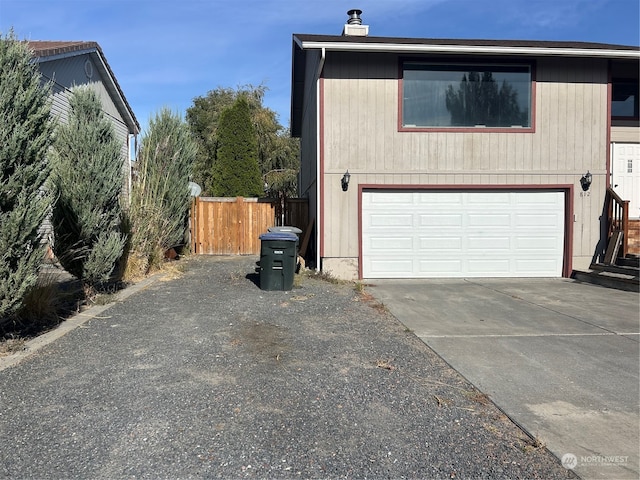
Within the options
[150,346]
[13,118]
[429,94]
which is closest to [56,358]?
[150,346]

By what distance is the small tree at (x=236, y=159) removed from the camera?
21.0 meters

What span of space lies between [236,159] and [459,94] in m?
12.5

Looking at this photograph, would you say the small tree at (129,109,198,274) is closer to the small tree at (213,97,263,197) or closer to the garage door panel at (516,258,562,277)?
the small tree at (213,97,263,197)

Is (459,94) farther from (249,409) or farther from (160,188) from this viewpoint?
(249,409)

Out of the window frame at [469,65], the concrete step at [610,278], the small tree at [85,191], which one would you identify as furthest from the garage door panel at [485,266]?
the small tree at [85,191]

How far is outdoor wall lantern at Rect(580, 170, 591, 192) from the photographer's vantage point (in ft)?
35.7

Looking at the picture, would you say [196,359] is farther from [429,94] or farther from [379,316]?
[429,94]

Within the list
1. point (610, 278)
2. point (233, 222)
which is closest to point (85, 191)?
point (233, 222)

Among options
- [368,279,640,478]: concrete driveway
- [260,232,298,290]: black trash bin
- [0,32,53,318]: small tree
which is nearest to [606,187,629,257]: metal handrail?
[368,279,640,478]: concrete driveway

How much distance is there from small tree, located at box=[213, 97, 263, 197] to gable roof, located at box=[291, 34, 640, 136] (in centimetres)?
1090

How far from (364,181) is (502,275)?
13.1ft

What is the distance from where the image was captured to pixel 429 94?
1077cm

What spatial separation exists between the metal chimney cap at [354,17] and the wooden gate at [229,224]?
19.2 feet

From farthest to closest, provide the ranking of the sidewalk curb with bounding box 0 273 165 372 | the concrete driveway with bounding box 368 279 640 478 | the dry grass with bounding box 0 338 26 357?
the dry grass with bounding box 0 338 26 357
the sidewalk curb with bounding box 0 273 165 372
the concrete driveway with bounding box 368 279 640 478
